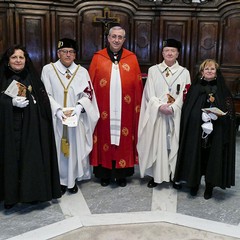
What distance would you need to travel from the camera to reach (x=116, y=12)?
739cm

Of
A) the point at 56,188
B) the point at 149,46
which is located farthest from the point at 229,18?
the point at 56,188

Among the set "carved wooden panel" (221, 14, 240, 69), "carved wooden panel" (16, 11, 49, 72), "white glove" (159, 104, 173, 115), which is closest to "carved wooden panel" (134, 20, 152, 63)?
"carved wooden panel" (221, 14, 240, 69)

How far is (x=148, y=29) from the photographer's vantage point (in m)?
7.54

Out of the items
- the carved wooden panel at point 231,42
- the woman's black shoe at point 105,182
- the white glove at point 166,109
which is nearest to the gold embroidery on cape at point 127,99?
the white glove at point 166,109

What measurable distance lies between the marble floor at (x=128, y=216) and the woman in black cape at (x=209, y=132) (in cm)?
30

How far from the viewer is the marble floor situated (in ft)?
10.0

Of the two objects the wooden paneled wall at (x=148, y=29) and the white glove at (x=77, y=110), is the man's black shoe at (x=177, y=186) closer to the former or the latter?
the white glove at (x=77, y=110)

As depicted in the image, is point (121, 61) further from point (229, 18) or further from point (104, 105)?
point (229, 18)

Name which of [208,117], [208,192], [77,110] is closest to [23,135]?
[77,110]

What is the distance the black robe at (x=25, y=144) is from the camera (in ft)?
10.5

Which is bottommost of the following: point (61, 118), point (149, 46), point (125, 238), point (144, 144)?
point (125, 238)

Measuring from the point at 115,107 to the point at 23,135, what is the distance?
1.14 metres

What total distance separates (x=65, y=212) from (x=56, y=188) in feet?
0.85

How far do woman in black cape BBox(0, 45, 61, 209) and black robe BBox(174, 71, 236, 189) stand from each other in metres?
1.49
